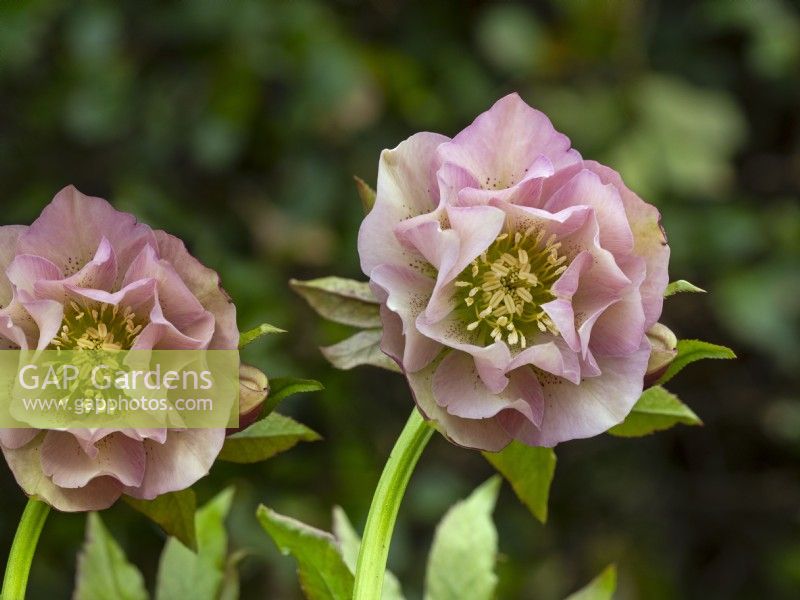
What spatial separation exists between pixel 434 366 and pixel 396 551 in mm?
975

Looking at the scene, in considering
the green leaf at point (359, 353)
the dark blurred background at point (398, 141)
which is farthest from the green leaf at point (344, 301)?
the dark blurred background at point (398, 141)

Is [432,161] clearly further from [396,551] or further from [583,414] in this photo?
[396,551]

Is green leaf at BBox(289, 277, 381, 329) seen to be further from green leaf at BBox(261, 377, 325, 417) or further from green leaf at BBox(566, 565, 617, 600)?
green leaf at BBox(566, 565, 617, 600)

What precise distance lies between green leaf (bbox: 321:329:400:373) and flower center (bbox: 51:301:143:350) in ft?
0.24

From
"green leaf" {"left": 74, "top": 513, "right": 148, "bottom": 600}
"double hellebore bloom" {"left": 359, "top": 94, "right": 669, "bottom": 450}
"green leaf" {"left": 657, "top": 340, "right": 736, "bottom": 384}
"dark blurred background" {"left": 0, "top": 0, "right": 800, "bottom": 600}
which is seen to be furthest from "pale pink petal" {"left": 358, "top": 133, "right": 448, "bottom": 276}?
"dark blurred background" {"left": 0, "top": 0, "right": 800, "bottom": 600}

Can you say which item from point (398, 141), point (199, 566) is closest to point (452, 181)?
point (199, 566)

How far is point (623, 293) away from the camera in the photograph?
39 cm

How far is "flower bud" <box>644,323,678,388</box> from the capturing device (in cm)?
39

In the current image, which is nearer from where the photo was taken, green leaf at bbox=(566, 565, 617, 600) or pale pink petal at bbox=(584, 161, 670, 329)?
pale pink petal at bbox=(584, 161, 670, 329)

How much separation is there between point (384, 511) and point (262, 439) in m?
0.07

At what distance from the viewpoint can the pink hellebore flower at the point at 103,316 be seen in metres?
0.38

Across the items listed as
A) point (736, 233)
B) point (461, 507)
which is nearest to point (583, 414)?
point (461, 507)

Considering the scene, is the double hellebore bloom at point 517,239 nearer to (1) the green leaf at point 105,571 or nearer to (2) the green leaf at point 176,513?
(2) the green leaf at point 176,513

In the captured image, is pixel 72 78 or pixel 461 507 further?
pixel 72 78
